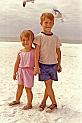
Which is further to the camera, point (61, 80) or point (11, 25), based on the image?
point (11, 25)

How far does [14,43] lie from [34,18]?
0.80 meters

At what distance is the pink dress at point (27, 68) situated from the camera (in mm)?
1095

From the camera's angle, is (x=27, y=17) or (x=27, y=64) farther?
(x=27, y=17)

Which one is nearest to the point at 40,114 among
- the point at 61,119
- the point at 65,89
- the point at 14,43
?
the point at 61,119

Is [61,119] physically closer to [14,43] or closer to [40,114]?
[40,114]

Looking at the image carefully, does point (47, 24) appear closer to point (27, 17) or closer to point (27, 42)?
point (27, 42)

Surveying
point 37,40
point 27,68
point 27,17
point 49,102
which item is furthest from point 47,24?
point 27,17

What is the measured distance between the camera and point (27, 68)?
3.61 ft

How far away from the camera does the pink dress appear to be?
109 cm

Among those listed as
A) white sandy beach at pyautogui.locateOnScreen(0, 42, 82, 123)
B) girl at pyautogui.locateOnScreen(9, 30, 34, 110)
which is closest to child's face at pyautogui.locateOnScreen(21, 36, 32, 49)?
girl at pyautogui.locateOnScreen(9, 30, 34, 110)

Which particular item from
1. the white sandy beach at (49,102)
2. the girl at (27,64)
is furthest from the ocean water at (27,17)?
the girl at (27,64)

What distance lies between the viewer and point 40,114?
103cm

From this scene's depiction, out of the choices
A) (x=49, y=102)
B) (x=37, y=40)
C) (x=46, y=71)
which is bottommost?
(x=49, y=102)

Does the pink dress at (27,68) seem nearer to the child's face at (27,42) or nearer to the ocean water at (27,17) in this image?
the child's face at (27,42)
